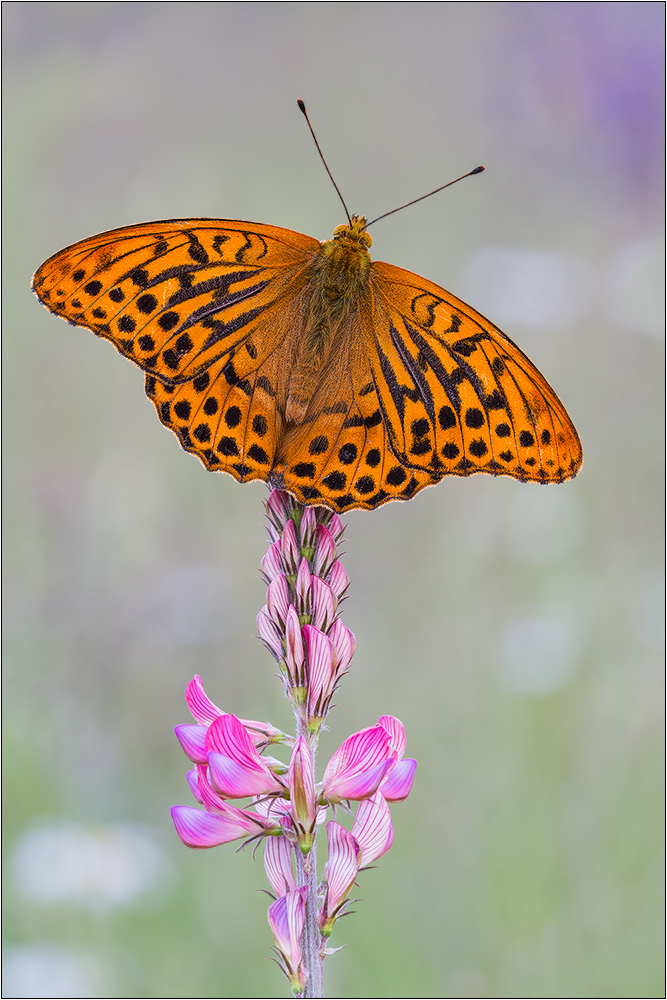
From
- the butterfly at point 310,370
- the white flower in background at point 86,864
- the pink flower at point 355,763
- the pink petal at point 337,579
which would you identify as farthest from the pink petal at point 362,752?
the white flower in background at point 86,864

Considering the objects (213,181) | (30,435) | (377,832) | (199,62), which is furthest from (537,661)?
(199,62)

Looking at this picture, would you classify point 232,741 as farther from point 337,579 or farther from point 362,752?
point 337,579

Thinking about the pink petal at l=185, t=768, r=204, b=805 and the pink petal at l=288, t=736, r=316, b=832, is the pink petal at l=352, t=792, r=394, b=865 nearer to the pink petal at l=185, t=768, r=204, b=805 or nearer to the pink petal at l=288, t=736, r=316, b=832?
the pink petal at l=288, t=736, r=316, b=832

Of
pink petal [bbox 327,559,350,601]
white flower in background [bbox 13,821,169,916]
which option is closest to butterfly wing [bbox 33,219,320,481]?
pink petal [bbox 327,559,350,601]

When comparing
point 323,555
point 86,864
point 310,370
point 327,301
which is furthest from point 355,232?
point 86,864

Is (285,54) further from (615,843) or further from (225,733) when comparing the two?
(225,733)

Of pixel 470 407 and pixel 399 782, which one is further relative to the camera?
pixel 470 407

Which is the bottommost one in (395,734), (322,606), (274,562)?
(395,734)
